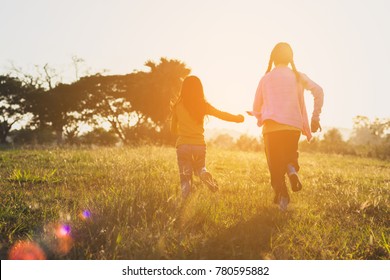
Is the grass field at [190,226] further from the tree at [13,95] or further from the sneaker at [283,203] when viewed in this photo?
the tree at [13,95]

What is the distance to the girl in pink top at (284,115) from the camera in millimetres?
4934

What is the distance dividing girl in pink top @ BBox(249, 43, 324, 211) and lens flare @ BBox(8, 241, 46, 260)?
2820 mm

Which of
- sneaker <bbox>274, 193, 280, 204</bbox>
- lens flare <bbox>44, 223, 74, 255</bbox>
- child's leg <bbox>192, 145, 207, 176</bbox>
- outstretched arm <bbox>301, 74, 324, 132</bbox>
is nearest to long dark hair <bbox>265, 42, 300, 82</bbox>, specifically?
outstretched arm <bbox>301, 74, 324, 132</bbox>

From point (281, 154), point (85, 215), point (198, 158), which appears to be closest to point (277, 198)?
point (281, 154)

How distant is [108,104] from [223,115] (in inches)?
1243

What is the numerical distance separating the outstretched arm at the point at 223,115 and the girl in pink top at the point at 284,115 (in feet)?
0.75

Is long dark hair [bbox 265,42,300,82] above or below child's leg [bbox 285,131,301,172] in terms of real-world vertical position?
above

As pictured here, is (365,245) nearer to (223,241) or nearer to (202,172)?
(223,241)

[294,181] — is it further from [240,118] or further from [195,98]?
[195,98]

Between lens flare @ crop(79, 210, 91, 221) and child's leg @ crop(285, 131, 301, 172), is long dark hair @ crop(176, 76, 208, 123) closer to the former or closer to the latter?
child's leg @ crop(285, 131, 301, 172)

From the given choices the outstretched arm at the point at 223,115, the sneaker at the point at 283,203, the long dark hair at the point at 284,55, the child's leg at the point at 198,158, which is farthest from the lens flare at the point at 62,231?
the long dark hair at the point at 284,55

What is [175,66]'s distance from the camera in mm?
35125

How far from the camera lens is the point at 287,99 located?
5.04 metres

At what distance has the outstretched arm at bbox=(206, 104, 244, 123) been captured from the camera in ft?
18.0
